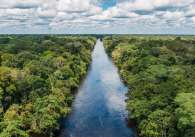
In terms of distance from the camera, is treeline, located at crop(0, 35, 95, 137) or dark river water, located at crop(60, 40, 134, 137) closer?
treeline, located at crop(0, 35, 95, 137)

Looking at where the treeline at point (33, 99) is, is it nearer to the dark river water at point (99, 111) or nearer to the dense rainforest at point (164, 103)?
the dark river water at point (99, 111)

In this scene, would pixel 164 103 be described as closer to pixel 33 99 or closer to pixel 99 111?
pixel 99 111

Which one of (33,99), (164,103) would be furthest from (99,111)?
(164,103)

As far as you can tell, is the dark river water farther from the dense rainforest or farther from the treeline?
the dense rainforest

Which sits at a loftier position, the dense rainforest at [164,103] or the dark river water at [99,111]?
the dense rainforest at [164,103]

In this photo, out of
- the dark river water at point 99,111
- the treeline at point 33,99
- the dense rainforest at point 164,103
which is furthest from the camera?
the dark river water at point 99,111

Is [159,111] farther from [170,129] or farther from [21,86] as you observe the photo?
[21,86]

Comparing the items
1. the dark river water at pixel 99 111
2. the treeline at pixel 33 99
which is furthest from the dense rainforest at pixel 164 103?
the treeline at pixel 33 99

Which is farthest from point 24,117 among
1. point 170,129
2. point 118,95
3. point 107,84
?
point 107,84

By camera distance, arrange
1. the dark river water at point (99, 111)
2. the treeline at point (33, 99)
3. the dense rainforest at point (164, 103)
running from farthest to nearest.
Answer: the dark river water at point (99, 111) < the treeline at point (33, 99) < the dense rainforest at point (164, 103)

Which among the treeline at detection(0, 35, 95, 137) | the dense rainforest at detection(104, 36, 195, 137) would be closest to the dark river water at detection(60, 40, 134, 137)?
the treeline at detection(0, 35, 95, 137)
